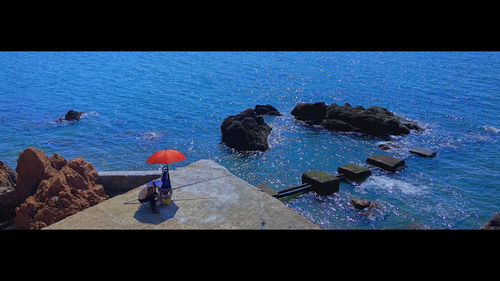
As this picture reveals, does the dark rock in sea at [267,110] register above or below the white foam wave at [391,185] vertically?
above

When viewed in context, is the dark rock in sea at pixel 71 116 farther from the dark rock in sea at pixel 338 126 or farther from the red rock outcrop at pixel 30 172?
the dark rock in sea at pixel 338 126

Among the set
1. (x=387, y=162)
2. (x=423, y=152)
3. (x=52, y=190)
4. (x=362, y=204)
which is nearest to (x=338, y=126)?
(x=423, y=152)

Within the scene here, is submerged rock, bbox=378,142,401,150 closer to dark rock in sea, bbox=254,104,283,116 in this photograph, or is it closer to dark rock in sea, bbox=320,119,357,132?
dark rock in sea, bbox=320,119,357,132

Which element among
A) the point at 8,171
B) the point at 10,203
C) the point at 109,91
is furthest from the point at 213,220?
the point at 109,91

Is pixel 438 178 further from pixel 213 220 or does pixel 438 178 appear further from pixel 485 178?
pixel 213 220

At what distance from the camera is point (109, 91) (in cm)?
4400

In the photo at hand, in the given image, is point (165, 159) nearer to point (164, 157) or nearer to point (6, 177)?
point (164, 157)

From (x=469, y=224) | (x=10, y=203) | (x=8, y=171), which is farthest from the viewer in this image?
(x=469, y=224)

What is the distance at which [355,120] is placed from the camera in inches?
1163

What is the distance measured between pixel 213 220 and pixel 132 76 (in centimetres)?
4849

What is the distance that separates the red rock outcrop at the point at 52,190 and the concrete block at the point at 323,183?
1054 centimetres

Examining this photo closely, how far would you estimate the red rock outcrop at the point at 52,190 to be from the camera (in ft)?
37.6

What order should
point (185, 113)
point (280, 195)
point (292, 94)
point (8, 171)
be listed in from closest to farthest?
1. point (8, 171)
2. point (280, 195)
3. point (185, 113)
4. point (292, 94)

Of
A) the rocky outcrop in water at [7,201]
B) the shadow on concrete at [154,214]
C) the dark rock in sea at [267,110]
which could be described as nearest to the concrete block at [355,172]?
the shadow on concrete at [154,214]
